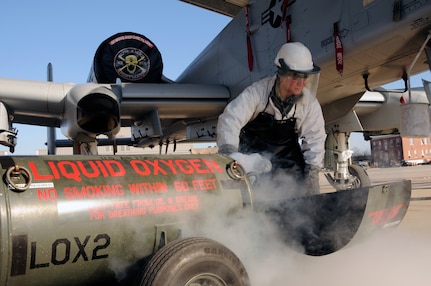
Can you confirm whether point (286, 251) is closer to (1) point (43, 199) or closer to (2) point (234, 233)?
(2) point (234, 233)

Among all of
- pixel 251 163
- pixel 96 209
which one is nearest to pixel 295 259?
pixel 251 163

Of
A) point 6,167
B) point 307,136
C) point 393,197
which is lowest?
point 393,197

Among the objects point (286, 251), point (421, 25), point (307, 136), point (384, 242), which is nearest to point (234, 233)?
point (286, 251)

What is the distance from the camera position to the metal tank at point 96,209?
6.44ft

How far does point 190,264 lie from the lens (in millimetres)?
2064

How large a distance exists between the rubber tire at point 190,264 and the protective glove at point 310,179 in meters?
1.38

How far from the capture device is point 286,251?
10.2 feet

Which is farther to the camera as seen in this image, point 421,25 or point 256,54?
point 256,54

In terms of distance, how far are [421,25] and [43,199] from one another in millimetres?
4947

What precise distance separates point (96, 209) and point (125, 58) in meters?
Answer: 7.32

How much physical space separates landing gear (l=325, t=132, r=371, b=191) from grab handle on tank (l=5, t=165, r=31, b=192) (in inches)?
264

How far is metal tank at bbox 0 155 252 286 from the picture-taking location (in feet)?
6.44

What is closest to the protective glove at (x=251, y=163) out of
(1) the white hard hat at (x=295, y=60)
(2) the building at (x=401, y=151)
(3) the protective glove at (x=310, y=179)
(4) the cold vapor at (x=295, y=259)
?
(4) the cold vapor at (x=295, y=259)

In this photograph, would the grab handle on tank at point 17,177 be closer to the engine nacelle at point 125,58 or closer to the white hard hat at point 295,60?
the white hard hat at point 295,60
